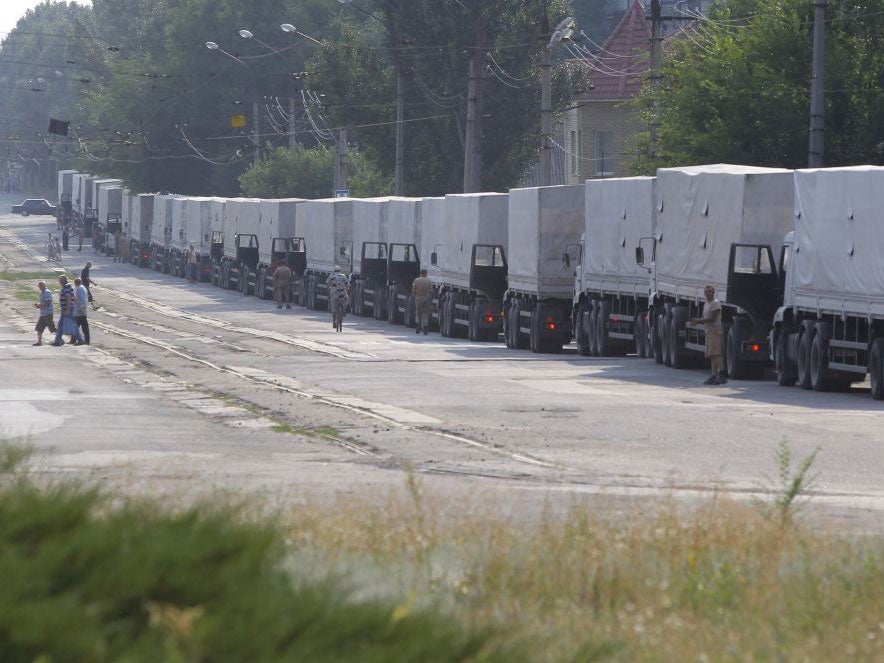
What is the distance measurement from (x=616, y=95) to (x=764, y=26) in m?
34.7

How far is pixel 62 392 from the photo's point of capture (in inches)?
1009

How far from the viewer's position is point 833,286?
89.3ft

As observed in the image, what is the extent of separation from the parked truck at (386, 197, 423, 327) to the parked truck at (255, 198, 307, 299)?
12.2 metres

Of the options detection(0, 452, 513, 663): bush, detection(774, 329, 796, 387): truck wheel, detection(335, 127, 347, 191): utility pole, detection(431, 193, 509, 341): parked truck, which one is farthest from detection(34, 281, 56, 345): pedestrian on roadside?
detection(335, 127, 347, 191): utility pole

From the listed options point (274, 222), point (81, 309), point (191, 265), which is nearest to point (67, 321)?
point (81, 309)

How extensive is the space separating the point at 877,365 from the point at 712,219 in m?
7.30

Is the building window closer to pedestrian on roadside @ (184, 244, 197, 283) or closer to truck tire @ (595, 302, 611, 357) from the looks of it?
pedestrian on roadside @ (184, 244, 197, 283)

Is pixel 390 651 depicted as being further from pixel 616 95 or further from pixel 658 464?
pixel 616 95

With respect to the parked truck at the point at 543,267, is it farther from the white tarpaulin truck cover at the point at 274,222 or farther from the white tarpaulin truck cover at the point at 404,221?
the white tarpaulin truck cover at the point at 274,222

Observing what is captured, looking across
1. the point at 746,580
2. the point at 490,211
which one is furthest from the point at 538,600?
the point at 490,211

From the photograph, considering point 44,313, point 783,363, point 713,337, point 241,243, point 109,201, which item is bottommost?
point 44,313

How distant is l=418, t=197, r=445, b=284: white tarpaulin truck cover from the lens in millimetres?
A: 47375

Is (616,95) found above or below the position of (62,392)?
above

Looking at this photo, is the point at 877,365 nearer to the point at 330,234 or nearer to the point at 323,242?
the point at 330,234
